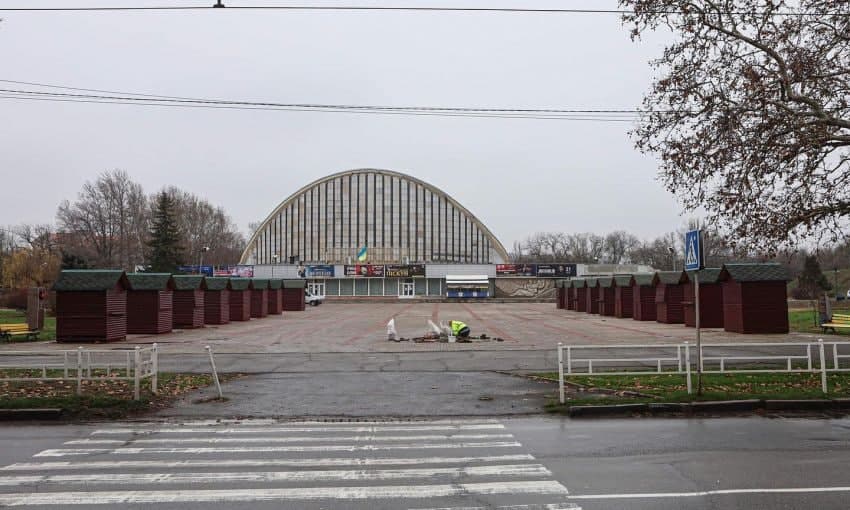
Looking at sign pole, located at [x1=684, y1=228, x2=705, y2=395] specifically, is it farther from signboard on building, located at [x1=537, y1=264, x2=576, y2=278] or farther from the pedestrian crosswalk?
signboard on building, located at [x1=537, y1=264, x2=576, y2=278]

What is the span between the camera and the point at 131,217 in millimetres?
89438

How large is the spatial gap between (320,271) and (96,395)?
299ft

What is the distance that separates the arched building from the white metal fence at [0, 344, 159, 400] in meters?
98.7

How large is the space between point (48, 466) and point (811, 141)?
16414 millimetres

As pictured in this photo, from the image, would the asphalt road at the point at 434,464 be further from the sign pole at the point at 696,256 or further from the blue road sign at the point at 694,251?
the blue road sign at the point at 694,251

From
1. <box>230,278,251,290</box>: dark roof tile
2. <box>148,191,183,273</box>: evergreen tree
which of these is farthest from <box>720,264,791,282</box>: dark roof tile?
<box>148,191,183,273</box>: evergreen tree

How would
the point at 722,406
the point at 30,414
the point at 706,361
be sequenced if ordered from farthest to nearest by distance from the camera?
1. the point at 706,361
2. the point at 722,406
3. the point at 30,414

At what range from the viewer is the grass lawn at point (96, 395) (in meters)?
11.3

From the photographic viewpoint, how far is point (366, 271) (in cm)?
10262

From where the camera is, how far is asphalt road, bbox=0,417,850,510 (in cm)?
616

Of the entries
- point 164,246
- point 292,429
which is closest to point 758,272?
point 292,429

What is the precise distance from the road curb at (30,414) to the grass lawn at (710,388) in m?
8.51

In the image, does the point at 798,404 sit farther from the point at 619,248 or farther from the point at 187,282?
the point at 619,248

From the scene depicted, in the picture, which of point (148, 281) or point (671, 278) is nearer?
point (148, 281)
